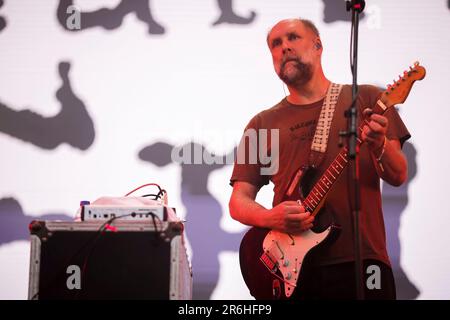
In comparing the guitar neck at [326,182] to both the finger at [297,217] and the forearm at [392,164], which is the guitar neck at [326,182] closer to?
the finger at [297,217]

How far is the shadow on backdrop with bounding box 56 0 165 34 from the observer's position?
3.35 m

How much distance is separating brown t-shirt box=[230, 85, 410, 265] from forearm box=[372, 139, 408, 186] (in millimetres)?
56

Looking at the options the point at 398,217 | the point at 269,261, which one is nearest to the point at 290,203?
the point at 269,261

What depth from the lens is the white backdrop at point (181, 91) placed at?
3.05 metres

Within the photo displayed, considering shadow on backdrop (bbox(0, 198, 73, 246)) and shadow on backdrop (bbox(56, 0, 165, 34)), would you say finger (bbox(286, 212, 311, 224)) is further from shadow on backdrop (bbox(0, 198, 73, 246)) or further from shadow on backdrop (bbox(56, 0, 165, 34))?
shadow on backdrop (bbox(56, 0, 165, 34))

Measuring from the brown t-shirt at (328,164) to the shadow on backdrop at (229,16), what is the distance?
0.55 m

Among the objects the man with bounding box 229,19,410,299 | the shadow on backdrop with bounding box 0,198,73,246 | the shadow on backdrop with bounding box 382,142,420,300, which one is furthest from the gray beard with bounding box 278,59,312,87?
the shadow on backdrop with bounding box 0,198,73,246

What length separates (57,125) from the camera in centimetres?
324

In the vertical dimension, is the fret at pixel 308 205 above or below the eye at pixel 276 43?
below

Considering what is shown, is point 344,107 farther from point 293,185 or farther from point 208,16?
point 208,16

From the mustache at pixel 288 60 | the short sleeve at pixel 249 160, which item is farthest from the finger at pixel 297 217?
the mustache at pixel 288 60

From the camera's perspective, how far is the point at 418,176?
3057mm

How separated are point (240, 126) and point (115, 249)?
125cm

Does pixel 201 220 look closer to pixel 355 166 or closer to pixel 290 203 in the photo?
pixel 290 203
